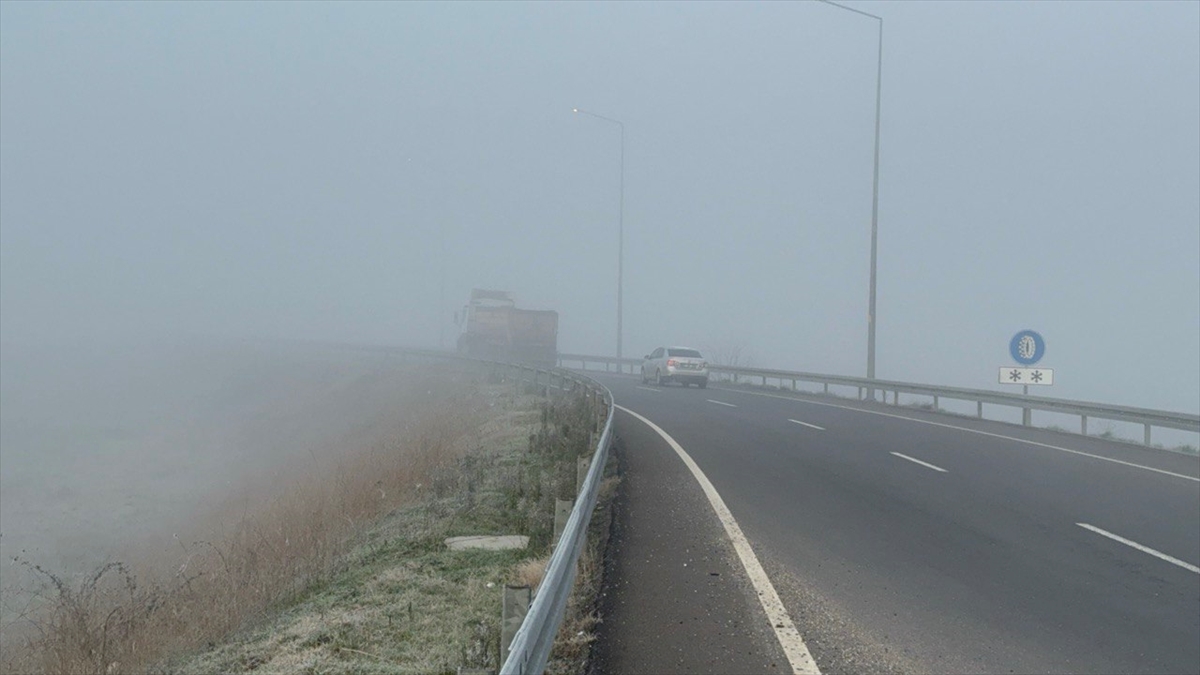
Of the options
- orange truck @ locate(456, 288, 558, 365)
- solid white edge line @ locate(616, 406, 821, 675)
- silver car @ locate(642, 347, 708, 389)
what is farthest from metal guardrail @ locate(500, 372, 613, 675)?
orange truck @ locate(456, 288, 558, 365)

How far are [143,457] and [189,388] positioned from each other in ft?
76.0

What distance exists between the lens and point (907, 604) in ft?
26.4

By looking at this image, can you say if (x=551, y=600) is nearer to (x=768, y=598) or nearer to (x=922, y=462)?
(x=768, y=598)

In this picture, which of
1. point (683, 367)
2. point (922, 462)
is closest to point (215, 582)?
point (922, 462)

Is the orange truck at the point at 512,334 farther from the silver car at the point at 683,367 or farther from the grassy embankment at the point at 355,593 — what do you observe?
the grassy embankment at the point at 355,593

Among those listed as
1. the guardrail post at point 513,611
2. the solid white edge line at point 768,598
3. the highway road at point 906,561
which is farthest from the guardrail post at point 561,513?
the guardrail post at point 513,611

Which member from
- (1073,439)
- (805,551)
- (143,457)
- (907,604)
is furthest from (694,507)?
(143,457)

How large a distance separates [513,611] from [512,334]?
4622 cm

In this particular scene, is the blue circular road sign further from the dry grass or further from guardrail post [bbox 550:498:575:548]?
guardrail post [bbox 550:498:575:548]

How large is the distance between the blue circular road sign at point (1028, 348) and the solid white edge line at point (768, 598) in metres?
15.7

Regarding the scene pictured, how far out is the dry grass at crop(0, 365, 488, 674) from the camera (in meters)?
8.36

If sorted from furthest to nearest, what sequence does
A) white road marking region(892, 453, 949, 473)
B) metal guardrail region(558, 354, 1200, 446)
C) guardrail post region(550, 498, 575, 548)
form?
metal guardrail region(558, 354, 1200, 446)
white road marking region(892, 453, 949, 473)
guardrail post region(550, 498, 575, 548)

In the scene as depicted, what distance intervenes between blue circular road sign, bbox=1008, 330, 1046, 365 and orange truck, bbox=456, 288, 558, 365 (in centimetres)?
2734

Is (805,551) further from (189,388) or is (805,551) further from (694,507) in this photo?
(189,388)
